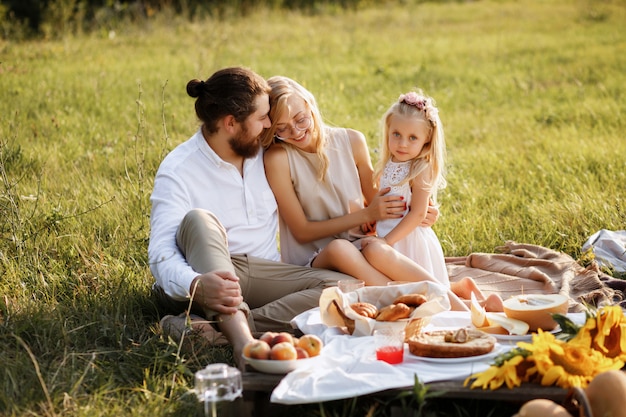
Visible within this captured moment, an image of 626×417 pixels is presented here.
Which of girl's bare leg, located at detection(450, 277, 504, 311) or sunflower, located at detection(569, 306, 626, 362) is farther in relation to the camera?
girl's bare leg, located at detection(450, 277, 504, 311)

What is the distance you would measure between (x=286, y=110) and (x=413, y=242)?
114cm

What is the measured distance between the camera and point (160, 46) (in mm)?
13125

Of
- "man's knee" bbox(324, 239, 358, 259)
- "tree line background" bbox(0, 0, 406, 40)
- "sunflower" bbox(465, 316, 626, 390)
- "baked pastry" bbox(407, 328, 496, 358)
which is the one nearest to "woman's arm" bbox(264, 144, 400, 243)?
"man's knee" bbox(324, 239, 358, 259)

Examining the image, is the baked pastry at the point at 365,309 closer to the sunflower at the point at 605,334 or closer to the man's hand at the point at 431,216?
the sunflower at the point at 605,334

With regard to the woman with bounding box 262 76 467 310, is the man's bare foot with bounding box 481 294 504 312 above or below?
below

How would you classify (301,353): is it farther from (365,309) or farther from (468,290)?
(468,290)

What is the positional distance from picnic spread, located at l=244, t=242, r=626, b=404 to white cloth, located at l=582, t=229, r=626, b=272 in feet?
0.55

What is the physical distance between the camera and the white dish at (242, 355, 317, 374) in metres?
3.56

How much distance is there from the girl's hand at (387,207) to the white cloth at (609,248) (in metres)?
1.45

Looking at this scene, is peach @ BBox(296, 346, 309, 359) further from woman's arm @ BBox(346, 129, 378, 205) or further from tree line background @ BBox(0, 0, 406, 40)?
tree line background @ BBox(0, 0, 406, 40)

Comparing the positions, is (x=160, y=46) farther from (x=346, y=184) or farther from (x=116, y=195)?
(x=346, y=184)

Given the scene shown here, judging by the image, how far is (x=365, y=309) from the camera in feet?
13.8

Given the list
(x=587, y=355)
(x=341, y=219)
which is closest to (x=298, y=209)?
(x=341, y=219)

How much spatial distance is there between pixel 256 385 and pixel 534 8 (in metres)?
16.5
